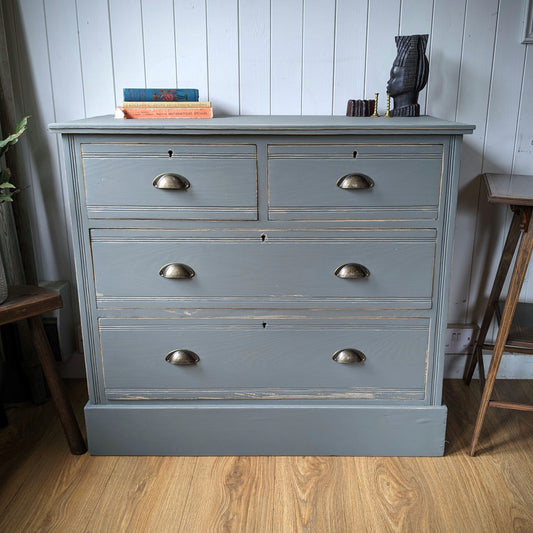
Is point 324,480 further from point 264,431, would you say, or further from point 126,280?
point 126,280

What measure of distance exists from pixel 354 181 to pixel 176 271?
23.4 inches

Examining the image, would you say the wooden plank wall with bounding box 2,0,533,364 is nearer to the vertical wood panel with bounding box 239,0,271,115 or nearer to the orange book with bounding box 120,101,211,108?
the vertical wood panel with bounding box 239,0,271,115

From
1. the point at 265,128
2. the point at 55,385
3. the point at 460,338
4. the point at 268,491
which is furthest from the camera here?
the point at 460,338

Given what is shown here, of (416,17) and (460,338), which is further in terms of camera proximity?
(460,338)

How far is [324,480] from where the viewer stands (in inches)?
66.3

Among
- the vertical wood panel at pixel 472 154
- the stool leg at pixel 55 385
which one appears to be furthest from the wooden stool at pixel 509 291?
the stool leg at pixel 55 385

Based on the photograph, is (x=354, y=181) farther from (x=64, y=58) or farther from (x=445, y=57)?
(x=64, y=58)

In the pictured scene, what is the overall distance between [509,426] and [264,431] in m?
0.91

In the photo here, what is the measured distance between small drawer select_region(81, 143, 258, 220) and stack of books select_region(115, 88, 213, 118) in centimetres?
24

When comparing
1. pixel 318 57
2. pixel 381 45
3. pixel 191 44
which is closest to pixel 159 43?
pixel 191 44

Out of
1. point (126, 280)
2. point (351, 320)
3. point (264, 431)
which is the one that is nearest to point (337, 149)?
point (351, 320)

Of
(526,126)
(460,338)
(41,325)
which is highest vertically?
(526,126)

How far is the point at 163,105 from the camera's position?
69.6 inches

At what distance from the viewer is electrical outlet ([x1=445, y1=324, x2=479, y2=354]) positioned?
224 centimetres
